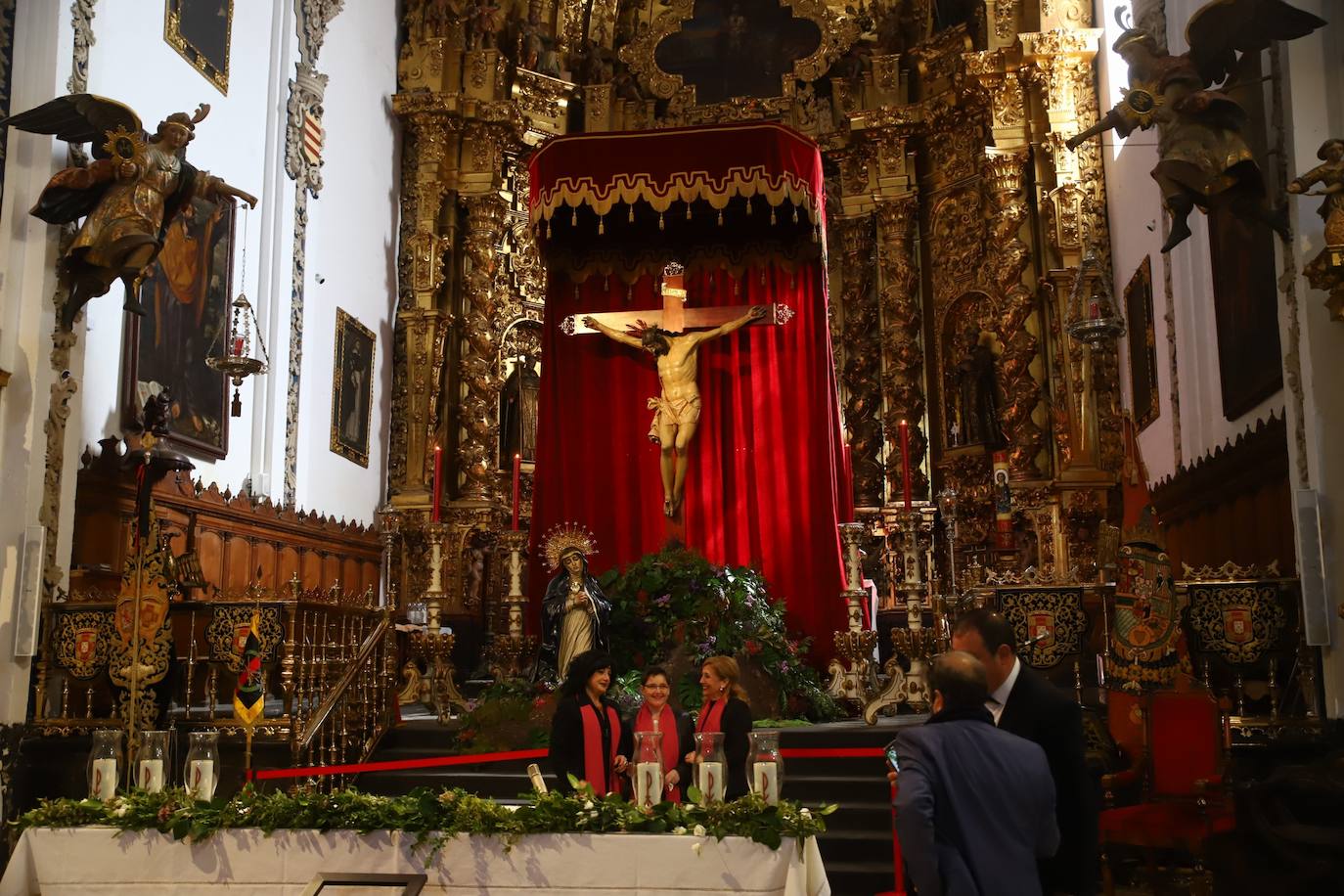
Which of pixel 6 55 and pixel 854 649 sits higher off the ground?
pixel 6 55

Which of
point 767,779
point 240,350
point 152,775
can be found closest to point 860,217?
point 240,350

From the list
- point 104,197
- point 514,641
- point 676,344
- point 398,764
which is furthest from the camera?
point 676,344

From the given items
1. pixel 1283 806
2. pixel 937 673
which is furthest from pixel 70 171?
pixel 1283 806

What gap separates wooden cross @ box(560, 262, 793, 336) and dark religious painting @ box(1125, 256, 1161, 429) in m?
3.41

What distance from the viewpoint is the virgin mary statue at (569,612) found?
353 inches

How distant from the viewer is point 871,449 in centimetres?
1488

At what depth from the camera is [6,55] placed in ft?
27.8

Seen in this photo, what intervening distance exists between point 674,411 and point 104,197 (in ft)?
16.2

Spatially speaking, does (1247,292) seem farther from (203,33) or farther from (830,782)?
(203,33)

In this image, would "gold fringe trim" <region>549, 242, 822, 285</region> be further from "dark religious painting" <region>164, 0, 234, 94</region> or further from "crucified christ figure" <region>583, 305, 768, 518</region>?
"dark religious painting" <region>164, 0, 234, 94</region>

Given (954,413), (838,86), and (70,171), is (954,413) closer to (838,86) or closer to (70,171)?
(838,86)

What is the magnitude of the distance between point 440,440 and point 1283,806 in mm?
10890

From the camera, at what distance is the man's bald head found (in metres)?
3.57

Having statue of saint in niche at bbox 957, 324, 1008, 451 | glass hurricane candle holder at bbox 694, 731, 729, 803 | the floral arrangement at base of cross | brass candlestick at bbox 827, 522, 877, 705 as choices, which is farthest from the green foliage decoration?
statue of saint in niche at bbox 957, 324, 1008, 451
